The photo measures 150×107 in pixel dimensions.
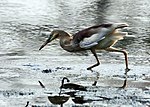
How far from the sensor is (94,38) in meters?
11.0

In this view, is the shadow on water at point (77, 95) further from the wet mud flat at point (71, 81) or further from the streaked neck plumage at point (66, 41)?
the streaked neck plumage at point (66, 41)

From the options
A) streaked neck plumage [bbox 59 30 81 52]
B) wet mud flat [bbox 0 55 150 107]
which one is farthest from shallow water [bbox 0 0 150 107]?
streaked neck plumage [bbox 59 30 81 52]

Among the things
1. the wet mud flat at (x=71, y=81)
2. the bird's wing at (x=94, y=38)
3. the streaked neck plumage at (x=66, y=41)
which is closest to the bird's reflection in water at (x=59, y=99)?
the wet mud flat at (x=71, y=81)

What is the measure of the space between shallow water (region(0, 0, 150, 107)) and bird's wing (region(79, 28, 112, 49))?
1.46ft

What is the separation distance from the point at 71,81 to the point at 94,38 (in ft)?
3.95

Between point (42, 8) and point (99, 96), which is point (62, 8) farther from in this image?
point (99, 96)

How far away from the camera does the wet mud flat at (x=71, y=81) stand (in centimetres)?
872

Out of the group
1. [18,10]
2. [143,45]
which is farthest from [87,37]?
[18,10]

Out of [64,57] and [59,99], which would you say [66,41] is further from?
[59,99]

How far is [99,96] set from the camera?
9.06 m

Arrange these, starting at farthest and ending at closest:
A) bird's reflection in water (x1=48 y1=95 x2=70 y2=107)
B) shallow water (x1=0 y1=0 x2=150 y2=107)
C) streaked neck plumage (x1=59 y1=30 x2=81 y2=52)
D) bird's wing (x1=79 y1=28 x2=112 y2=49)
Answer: streaked neck plumage (x1=59 y1=30 x2=81 y2=52) < bird's wing (x1=79 y1=28 x2=112 y2=49) < shallow water (x1=0 y1=0 x2=150 y2=107) < bird's reflection in water (x1=48 y1=95 x2=70 y2=107)

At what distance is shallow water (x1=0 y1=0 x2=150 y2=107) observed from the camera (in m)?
9.14

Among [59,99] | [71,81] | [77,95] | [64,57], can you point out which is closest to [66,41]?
[64,57]

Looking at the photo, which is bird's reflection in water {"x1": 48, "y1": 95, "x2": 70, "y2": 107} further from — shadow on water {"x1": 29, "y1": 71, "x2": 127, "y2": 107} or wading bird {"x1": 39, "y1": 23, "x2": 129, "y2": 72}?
wading bird {"x1": 39, "y1": 23, "x2": 129, "y2": 72}
